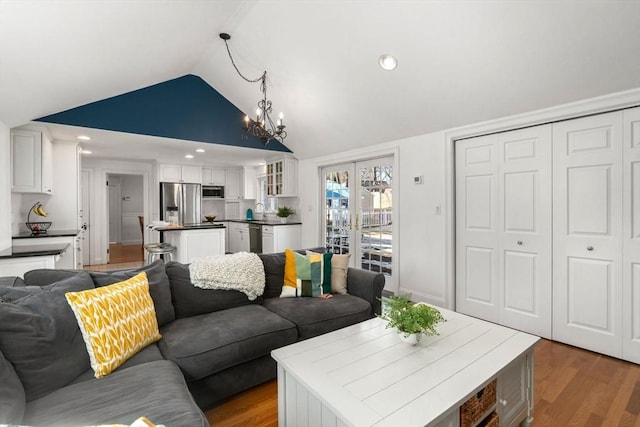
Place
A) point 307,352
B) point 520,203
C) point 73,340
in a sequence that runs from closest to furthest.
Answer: point 73,340 < point 307,352 < point 520,203

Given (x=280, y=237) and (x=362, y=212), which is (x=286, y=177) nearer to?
(x=280, y=237)

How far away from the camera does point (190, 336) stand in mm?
1875

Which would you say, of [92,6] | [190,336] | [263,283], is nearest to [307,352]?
[190,336]

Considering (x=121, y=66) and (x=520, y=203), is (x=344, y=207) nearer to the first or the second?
(x=520, y=203)

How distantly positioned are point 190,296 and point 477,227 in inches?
118

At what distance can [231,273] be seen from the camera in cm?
248

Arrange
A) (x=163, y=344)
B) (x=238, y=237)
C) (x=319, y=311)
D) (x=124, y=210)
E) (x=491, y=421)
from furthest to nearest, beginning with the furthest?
1. (x=124, y=210)
2. (x=238, y=237)
3. (x=319, y=311)
4. (x=163, y=344)
5. (x=491, y=421)

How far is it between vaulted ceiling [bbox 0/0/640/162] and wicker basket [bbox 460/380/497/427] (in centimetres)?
247

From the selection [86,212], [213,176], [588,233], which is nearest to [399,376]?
[588,233]

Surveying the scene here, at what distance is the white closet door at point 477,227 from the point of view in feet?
10.8

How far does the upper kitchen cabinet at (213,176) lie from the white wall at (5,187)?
4.03 metres

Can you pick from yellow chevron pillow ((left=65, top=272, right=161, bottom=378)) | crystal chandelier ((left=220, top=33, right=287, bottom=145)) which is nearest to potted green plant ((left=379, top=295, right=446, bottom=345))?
yellow chevron pillow ((left=65, top=272, right=161, bottom=378))

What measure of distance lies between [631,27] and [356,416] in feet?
9.66

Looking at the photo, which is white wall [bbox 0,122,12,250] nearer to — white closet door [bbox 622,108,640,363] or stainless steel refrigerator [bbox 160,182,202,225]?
stainless steel refrigerator [bbox 160,182,202,225]
